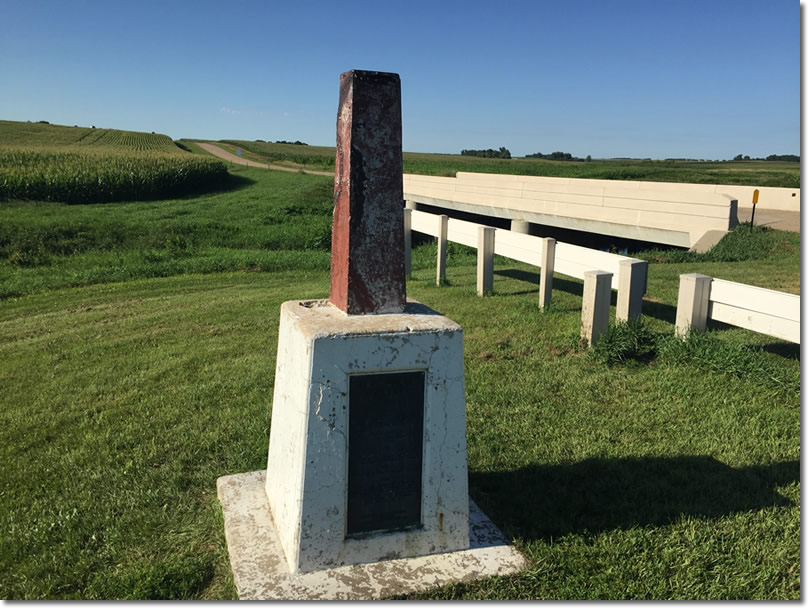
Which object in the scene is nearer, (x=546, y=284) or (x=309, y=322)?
(x=309, y=322)

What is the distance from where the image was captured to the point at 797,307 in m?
4.85

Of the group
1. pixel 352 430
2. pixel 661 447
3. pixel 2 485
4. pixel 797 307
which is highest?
pixel 797 307

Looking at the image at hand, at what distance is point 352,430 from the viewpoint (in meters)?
3.04

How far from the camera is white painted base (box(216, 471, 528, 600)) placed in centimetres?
291

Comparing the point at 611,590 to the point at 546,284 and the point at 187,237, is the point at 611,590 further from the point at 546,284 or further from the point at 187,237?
the point at 187,237

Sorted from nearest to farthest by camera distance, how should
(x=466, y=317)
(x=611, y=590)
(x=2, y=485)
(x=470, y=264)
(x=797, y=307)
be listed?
1. (x=611, y=590)
2. (x=2, y=485)
3. (x=797, y=307)
4. (x=466, y=317)
5. (x=470, y=264)

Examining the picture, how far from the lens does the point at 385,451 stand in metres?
3.12

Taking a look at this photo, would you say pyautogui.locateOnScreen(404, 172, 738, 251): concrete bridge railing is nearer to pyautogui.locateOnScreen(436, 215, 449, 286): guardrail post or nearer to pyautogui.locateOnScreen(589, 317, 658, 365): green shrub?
pyautogui.locateOnScreen(436, 215, 449, 286): guardrail post

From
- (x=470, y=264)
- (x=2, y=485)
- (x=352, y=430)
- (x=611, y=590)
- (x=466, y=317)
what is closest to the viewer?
(x=611, y=590)

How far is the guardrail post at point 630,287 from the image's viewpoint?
605cm

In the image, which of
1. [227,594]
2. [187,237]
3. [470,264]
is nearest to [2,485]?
[227,594]

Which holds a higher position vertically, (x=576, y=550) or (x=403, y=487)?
(x=403, y=487)

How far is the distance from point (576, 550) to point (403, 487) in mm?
927

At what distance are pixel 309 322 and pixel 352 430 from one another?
0.57m
